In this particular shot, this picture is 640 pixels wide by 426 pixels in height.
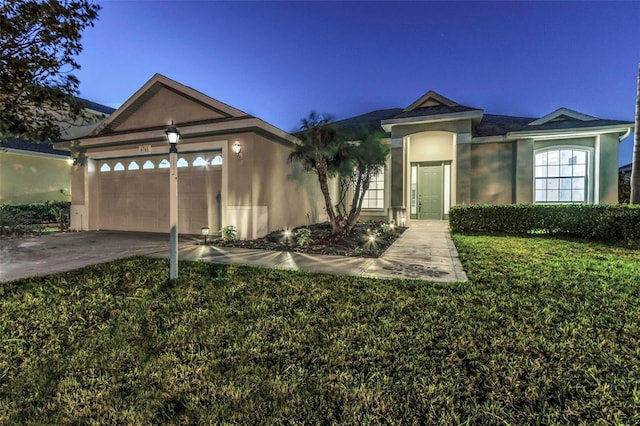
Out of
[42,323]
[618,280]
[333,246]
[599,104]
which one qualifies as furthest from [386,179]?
[599,104]

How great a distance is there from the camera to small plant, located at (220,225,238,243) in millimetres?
8258

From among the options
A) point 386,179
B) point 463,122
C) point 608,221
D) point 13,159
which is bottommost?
point 608,221

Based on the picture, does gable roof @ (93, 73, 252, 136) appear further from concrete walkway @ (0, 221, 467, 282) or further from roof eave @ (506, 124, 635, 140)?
roof eave @ (506, 124, 635, 140)

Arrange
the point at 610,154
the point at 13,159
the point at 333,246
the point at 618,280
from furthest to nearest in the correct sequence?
the point at 13,159 < the point at 610,154 < the point at 333,246 < the point at 618,280

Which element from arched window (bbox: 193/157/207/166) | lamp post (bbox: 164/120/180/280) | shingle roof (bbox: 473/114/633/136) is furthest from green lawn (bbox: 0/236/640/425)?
shingle roof (bbox: 473/114/633/136)

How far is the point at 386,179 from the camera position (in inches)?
494

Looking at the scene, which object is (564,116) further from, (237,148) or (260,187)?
(237,148)

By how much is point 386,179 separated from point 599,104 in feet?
249

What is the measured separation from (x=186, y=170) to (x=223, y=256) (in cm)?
440

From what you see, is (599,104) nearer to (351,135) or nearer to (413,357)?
(351,135)

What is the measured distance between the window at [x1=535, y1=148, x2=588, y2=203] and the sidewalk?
5817mm

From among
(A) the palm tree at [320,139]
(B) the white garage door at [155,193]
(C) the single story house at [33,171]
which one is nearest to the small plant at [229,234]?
(B) the white garage door at [155,193]

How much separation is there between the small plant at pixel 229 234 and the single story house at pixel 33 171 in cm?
831

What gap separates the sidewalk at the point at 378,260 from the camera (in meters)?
5.01
